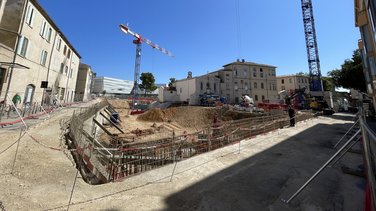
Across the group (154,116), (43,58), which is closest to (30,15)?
(43,58)

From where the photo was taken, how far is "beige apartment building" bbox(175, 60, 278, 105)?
4384 centimetres

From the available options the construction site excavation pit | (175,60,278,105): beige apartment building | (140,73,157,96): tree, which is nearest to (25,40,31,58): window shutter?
the construction site excavation pit

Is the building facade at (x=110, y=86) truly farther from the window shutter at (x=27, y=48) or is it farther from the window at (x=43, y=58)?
the window shutter at (x=27, y=48)

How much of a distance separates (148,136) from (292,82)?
190 feet

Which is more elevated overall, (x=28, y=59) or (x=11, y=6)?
(x=11, y=6)

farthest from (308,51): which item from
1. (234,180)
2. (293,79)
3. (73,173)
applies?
(73,173)

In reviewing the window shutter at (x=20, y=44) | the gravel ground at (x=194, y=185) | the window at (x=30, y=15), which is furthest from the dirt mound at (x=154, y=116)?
the gravel ground at (x=194, y=185)

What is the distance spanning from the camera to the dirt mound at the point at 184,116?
29.0 m

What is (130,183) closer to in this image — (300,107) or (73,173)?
(73,173)

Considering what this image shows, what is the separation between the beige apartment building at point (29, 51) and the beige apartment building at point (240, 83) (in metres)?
28.9

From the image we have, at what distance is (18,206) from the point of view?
2.98m

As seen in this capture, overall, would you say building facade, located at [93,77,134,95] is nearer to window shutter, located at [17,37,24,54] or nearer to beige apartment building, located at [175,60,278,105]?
beige apartment building, located at [175,60,278,105]

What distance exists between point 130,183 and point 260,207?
2.95m

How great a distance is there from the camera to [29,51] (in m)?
14.5
